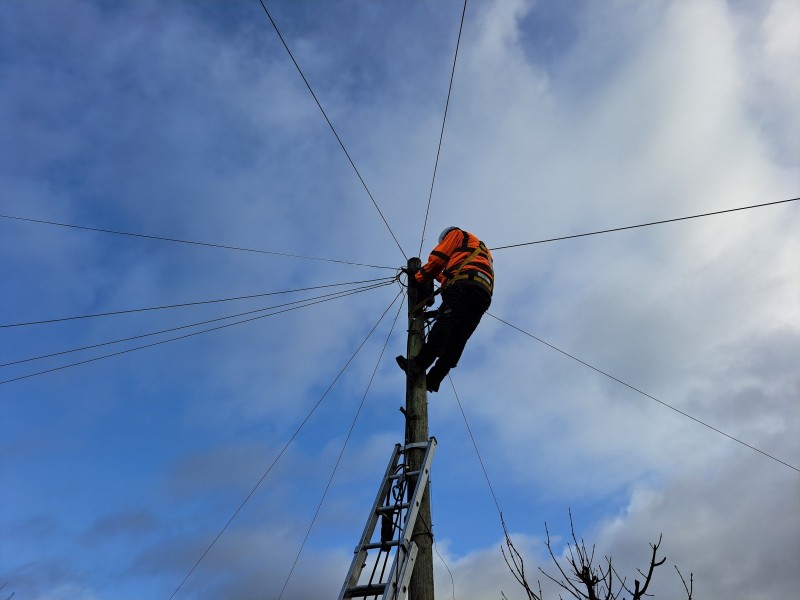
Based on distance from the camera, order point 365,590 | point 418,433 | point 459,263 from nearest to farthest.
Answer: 1. point 365,590
2. point 418,433
3. point 459,263

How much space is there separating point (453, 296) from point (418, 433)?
130cm

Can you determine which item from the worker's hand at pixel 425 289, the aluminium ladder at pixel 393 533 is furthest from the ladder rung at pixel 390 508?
the worker's hand at pixel 425 289

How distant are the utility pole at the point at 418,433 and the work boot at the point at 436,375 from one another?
0.13 meters

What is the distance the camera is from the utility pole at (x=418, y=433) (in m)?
3.69

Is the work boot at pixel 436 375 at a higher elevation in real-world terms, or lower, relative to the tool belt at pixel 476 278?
lower

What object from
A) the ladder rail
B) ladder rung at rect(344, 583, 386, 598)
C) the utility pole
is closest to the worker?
the utility pole

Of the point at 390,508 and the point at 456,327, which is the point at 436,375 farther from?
the point at 390,508

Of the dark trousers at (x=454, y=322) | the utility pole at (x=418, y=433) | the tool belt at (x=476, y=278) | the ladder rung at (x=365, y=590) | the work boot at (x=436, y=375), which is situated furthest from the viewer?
the tool belt at (x=476, y=278)

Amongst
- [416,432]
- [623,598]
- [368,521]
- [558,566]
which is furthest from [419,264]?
[623,598]

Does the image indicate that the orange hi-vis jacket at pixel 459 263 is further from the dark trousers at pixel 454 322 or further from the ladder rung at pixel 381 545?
the ladder rung at pixel 381 545

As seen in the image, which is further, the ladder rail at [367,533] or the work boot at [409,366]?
the work boot at [409,366]

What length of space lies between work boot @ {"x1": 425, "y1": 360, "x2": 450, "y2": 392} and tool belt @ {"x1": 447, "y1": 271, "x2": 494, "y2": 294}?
795 millimetres

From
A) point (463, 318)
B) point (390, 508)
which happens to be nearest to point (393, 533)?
point (390, 508)

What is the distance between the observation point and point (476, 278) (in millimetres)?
5059
